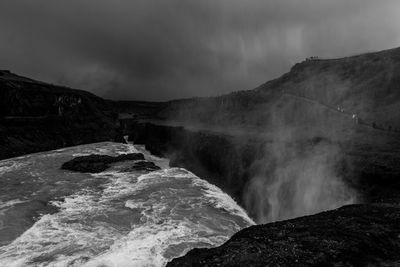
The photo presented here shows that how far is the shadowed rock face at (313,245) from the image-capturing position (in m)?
9.11

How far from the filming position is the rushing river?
54.9 ft

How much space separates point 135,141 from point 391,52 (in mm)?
75044

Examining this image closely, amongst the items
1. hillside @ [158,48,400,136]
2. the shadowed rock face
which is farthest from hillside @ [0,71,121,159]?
the shadowed rock face

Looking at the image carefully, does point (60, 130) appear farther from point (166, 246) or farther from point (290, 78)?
point (290, 78)

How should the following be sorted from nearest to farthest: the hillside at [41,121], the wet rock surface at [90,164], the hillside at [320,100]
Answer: the wet rock surface at [90,164]
the hillside at [320,100]
the hillside at [41,121]

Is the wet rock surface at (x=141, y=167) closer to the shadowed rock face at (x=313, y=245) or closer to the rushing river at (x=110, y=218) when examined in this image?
the rushing river at (x=110, y=218)

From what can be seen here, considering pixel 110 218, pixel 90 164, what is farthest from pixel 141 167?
pixel 110 218

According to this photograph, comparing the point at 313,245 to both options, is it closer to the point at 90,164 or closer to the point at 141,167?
the point at 141,167

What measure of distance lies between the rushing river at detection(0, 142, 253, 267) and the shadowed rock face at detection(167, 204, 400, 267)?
22.1ft

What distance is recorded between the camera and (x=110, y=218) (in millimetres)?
22547

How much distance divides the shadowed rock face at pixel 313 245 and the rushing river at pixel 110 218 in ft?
22.1

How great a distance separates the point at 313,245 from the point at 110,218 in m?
16.0

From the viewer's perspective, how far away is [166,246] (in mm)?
17500

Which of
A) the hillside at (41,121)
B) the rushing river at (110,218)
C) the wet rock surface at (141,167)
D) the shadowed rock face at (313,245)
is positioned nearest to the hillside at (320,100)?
the wet rock surface at (141,167)
